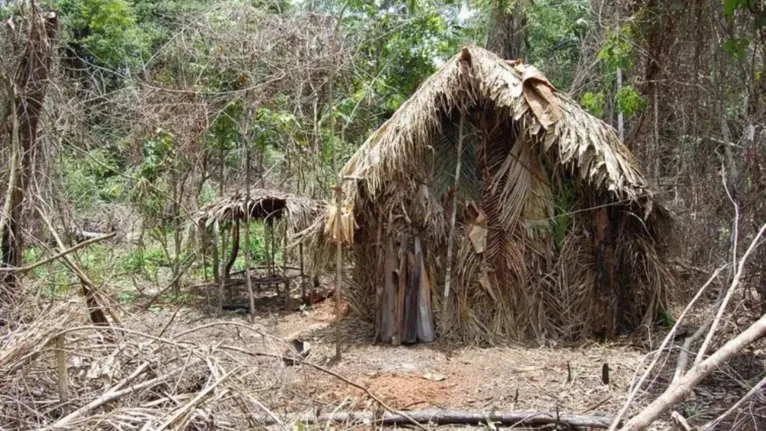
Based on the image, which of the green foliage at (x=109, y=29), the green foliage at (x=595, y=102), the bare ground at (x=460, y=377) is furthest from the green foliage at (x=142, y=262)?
the green foliage at (x=595, y=102)

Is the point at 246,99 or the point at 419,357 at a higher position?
the point at 246,99

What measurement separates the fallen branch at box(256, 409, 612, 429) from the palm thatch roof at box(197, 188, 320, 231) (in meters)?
4.83

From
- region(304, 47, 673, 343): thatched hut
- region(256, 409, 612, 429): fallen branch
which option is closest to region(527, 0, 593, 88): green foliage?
region(304, 47, 673, 343): thatched hut

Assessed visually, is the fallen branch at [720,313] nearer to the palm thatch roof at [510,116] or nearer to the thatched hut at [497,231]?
the palm thatch roof at [510,116]

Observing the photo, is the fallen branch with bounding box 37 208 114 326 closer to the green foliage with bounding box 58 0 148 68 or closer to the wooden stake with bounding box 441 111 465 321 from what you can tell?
the wooden stake with bounding box 441 111 465 321

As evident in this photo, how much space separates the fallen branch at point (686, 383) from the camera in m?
2.55

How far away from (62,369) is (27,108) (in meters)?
3.00

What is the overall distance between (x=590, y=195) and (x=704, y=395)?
10.2 ft

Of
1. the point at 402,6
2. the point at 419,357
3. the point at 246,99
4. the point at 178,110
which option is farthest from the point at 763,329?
the point at 402,6

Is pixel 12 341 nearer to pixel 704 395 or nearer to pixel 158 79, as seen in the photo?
pixel 704 395

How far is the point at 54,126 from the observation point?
233 inches

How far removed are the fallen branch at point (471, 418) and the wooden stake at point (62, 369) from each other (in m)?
1.79

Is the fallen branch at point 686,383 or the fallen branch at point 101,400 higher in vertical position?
the fallen branch at point 686,383

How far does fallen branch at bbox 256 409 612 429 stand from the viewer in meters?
5.35
